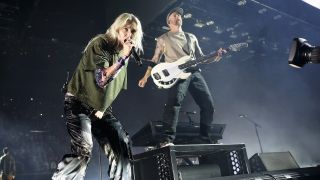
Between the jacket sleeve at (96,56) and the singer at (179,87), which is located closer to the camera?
the jacket sleeve at (96,56)

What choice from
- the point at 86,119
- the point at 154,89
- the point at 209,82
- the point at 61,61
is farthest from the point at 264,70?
the point at 86,119

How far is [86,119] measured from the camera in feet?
7.78

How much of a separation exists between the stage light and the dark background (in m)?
5.85

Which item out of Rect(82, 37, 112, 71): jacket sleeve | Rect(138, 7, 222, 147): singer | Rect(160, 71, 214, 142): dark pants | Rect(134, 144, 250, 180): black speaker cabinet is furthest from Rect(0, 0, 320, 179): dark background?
Rect(82, 37, 112, 71): jacket sleeve

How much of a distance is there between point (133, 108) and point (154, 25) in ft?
11.6

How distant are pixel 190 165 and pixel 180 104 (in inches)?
42.4

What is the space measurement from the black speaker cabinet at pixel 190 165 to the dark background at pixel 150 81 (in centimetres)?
449

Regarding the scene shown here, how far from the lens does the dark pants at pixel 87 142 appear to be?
2141mm

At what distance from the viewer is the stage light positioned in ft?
4.43

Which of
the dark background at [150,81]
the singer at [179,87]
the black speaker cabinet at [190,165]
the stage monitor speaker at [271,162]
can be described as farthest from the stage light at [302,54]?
the dark background at [150,81]

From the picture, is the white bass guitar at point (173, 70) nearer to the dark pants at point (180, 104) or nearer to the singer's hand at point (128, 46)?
the dark pants at point (180, 104)

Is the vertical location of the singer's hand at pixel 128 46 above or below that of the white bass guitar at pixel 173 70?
below

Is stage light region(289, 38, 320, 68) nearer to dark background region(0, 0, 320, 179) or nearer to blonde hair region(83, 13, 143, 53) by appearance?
blonde hair region(83, 13, 143, 53)

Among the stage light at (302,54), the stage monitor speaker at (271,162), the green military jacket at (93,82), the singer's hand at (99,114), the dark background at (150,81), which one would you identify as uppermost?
the dark background at (150,81)
